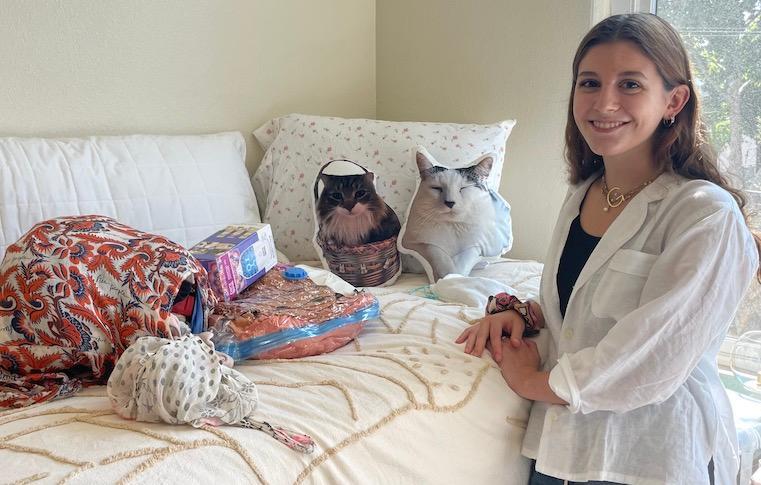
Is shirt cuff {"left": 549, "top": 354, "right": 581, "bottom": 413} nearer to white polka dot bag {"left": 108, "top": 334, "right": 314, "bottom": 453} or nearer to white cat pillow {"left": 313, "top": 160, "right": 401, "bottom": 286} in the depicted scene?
white polka dot bag {"left": 108, "top": 334, "right": 314, "bottom": 453}

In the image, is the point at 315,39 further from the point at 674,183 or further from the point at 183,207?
the point at 674,183

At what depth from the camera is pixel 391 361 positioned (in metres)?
1.20

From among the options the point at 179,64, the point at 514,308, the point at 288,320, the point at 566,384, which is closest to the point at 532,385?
the point at 566,384

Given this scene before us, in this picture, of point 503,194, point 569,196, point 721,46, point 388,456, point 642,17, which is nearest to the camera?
point 388,456

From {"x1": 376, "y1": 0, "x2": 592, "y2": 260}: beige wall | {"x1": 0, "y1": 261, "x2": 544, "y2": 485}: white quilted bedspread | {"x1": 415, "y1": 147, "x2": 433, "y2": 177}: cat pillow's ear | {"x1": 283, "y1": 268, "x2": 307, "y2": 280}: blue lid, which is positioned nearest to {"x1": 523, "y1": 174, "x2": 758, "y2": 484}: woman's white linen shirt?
{"x1": 0, "y1": 261, "x2": 544, "y2": 485}: white quilted bedspread

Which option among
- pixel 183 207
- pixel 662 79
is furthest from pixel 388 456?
pixel 183 207

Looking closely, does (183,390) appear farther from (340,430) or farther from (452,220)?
(452,220)

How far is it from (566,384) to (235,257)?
0.71 m

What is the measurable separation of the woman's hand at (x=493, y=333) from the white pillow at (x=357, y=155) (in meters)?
0.60

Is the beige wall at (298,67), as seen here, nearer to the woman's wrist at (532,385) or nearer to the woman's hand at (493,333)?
the woman's hand at (493,333)

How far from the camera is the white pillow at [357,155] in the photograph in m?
1.88

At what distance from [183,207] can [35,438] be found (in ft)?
2.90

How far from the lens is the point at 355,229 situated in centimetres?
175

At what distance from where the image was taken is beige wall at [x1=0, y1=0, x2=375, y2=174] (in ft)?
5.44
